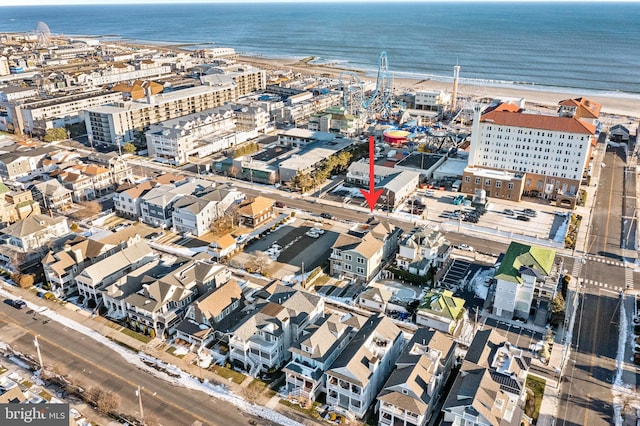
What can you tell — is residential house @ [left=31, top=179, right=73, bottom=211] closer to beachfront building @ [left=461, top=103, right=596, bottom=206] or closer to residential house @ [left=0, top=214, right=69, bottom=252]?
residential house @ [left=0, top=214, right=69, bottom=252]

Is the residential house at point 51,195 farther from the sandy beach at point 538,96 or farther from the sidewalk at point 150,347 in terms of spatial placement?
the sandy beach at point 538,96

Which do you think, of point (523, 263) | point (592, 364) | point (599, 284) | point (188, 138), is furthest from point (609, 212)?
point (188, 138)

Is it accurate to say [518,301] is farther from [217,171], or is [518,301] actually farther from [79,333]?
[217,171]

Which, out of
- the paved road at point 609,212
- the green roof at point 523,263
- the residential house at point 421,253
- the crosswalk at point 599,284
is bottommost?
the crosswalk at point 599,284

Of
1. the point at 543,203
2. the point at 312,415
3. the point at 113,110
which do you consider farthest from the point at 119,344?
the point at 113,110

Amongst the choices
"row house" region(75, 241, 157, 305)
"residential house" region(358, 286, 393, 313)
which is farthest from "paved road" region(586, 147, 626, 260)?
"row house" region(75, 241, 157, 305)

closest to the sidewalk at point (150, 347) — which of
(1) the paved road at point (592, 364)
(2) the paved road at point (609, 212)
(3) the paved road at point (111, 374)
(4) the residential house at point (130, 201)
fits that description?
(3) the paved road at point (111, 374)
